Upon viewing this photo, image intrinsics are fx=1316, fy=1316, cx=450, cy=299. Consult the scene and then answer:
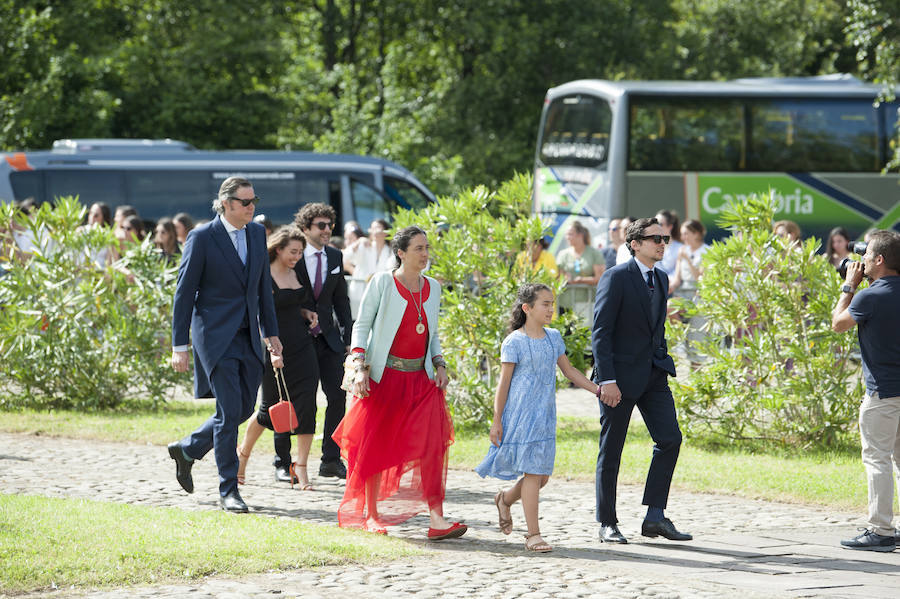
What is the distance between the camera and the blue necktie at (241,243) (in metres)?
7.95

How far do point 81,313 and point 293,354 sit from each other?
409 centimetres

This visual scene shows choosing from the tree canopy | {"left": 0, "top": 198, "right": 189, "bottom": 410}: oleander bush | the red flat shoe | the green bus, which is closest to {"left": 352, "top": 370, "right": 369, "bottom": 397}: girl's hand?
the red flat shoe

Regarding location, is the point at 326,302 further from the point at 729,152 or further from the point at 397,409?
the point at 729,152

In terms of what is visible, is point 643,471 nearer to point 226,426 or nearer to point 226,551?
point 226,426

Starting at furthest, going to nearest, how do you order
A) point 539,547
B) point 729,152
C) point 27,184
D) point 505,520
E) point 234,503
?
point 27,184 → point 729,152 → point 234,503 → point 505,520 → point 539,547

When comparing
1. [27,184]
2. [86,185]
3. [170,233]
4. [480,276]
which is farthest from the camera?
[86,185]

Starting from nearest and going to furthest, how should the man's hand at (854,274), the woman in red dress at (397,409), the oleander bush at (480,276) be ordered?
the woman in red dress at (397,409) → the man's hand at (854,274) → the oleander bush at (480,276)

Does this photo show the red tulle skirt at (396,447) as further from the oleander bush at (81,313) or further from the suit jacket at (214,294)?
the oleander bush at (81,313)

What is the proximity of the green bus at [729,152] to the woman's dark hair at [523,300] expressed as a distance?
49.4 feet

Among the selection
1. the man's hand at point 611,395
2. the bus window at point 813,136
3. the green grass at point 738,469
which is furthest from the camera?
the bus window at point 813,136

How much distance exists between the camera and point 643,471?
958 cm

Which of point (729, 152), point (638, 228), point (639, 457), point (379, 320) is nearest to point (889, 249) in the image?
point (638, 228)

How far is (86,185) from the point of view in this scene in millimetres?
23969

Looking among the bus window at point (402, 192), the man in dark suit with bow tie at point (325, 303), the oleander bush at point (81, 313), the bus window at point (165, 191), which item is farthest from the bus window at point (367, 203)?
the man in dark suit with bow tie at point (325, 303)
